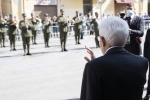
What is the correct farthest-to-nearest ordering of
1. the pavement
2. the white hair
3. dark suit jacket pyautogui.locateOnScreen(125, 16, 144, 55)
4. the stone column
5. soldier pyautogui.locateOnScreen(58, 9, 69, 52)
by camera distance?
the stone column, soldier pyautogui.locateOnScreen(58, 9, 69, 52), the pavement, dark suit jacket pyautogui.locateOnScreen(125, 16, 144, 55), the white hair

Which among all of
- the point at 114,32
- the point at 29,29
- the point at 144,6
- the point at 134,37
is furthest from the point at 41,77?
the point at 144,6

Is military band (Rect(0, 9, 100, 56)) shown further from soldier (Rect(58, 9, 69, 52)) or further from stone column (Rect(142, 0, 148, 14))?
stone column (Rect(142, 0, 148, 14))

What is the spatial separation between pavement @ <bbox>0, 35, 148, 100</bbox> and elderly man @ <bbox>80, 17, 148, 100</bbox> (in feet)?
12.3

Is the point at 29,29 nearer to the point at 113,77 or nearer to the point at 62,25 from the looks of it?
the point at 62,25

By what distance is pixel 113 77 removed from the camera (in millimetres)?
1918

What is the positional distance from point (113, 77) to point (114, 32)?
1.16 ft

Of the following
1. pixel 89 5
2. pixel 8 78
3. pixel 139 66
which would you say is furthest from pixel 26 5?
pixel 139 66

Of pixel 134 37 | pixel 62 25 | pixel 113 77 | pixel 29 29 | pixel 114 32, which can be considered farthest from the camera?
pixel 62 25

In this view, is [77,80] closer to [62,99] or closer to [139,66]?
[62,99]

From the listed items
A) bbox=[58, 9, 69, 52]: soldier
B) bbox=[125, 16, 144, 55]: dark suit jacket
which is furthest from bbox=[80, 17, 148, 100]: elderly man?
bbox=[58, 9, 69, 52]: soldier

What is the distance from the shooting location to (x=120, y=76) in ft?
6.33

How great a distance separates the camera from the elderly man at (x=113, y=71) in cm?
188

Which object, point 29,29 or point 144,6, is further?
point 144,6

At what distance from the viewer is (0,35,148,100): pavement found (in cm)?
606
